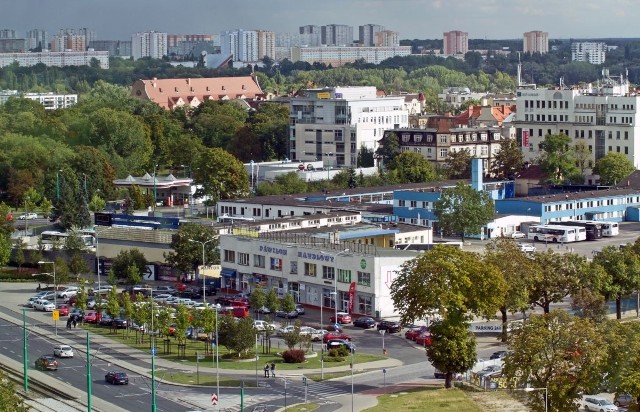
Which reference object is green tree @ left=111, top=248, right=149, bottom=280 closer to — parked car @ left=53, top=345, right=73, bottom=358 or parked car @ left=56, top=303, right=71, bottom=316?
parked car @ left=56, top=303, right=71, bottom=316

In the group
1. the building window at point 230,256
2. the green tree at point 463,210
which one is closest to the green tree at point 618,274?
the building window at point 230,256

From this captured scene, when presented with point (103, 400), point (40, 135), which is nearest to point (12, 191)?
point (40, 135)

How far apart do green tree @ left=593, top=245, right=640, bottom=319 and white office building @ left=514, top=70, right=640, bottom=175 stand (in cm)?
2411

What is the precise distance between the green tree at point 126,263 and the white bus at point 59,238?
2.85m

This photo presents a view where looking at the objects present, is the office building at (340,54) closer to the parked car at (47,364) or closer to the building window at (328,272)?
the building window at (328,272)

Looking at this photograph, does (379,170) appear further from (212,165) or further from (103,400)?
(103,400)

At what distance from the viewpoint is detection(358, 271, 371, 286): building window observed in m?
29.4

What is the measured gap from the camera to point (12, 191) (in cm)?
4800

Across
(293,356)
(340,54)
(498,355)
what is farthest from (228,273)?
(340,54)

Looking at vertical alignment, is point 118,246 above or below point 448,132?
below

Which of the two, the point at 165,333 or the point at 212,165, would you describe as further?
the point at 212,165

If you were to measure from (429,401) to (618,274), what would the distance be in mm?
8231

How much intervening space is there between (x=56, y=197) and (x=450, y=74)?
82.5 m

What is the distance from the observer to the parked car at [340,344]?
84.7 feet
